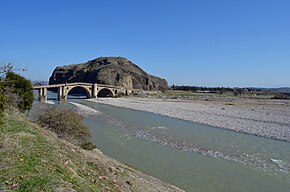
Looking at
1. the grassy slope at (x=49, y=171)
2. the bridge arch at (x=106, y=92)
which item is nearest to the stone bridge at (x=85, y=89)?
the bridge arch at (x=106, y=92)

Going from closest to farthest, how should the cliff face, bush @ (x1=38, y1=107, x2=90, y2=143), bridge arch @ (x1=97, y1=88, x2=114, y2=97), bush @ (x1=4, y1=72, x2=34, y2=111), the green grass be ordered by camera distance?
the green grass
bush @ (x1=38, y1=107, x2=90, y2=143)
bush @ (x1=4, y1=72, x2=34, y2=111)
bridge arch @ (x1=97, y1=88, x2=114, y2=97)
the cliff face

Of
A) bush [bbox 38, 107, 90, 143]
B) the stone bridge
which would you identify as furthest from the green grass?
the stone bridge

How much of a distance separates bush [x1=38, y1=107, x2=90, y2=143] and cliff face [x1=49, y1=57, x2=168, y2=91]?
340 ft

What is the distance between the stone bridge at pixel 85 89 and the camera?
6735cm

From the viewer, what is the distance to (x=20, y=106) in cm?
1912

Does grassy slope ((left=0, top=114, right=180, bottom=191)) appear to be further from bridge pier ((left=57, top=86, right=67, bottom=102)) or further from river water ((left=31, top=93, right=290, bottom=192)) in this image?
bridge pier ((left=57, top=86, right=67, bottom=102))

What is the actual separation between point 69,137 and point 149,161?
482 centimetres

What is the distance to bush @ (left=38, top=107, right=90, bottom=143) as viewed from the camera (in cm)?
1456

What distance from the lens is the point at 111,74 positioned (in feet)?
421

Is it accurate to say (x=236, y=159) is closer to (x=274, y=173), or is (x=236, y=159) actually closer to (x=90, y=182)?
(x=274, y=173)

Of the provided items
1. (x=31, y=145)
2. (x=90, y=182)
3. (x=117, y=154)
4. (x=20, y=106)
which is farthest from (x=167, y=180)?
(x=20, y=106)

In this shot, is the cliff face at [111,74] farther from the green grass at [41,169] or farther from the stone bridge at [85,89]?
the green grass at [41,169]

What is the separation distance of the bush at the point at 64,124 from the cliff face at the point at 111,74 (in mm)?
→ 103494

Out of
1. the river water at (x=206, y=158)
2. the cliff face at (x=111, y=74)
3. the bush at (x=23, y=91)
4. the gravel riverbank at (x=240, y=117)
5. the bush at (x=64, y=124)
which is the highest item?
the cliff face at (x=111, y=74)
